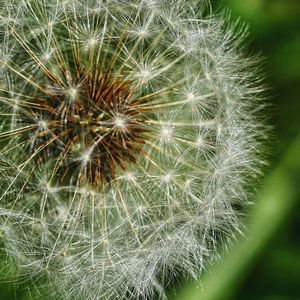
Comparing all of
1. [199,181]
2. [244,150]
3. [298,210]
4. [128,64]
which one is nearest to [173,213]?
[199,181]

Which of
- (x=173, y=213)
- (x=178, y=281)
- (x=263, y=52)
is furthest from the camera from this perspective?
(x=263, y=52)

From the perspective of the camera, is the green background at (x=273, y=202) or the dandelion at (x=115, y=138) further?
the green background at (x=273, y=202)

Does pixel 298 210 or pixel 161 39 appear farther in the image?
pixel 298 210

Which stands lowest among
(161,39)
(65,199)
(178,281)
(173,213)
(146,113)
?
(178,281)

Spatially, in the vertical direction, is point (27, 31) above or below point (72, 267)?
above

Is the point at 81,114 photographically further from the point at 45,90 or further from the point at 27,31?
the point at 27,31
